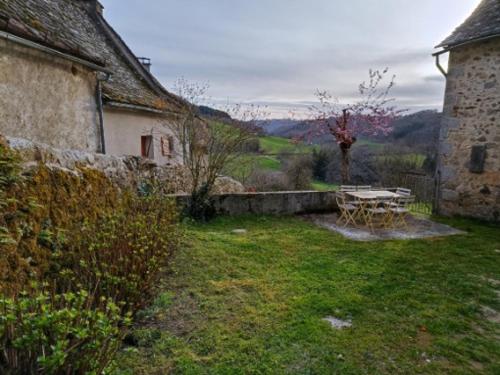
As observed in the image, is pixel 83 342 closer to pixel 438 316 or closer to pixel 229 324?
pixel 229 324

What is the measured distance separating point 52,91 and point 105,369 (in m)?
6.19

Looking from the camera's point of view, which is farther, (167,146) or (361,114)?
(167,146)

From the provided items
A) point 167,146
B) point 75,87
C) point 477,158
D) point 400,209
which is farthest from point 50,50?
point 477,158

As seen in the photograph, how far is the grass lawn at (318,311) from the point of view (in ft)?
8.35

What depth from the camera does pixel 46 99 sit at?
6.18 meters

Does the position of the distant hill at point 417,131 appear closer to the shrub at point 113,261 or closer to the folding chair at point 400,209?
the folding chair at point 400,209

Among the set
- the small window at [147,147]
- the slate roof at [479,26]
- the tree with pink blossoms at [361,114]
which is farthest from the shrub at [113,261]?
the slate roof at [479,26]

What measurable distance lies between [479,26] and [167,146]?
31.7 ft

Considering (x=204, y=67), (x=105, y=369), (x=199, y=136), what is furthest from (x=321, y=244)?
(x=204, y=67)

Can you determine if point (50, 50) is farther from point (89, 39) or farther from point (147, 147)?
point (89, 39)

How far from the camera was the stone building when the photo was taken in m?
7.27

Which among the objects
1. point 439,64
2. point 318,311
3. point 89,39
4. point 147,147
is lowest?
point 318,311

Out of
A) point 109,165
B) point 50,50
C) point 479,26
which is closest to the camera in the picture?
point 109,165

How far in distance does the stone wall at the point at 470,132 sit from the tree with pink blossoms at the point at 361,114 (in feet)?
7.05
